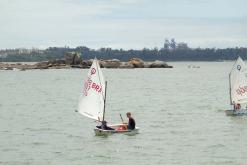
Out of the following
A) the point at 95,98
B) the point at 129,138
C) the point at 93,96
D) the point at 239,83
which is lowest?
the point at 129,138

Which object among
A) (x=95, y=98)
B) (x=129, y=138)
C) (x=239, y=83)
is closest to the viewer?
(x=129, y=138)

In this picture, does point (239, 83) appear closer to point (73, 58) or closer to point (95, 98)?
point (95, 98)

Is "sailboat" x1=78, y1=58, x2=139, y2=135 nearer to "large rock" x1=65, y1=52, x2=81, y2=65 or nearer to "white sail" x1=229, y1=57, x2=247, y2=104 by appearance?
"white sail" x1=229, y1=57, x2=247, y2=104

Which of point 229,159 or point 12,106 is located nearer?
point 229,159

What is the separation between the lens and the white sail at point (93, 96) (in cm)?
3588

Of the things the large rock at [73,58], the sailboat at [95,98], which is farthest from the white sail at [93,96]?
the large rock at [73,58]

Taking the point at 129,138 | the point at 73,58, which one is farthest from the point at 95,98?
the point at 73,58

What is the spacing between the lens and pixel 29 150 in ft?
104

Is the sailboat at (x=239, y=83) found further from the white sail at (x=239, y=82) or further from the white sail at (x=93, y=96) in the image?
the white sail at (x=93, y=96)

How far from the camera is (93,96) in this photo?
36.2m

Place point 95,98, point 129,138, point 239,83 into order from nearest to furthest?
point 129,138, point 95,98, point 239,83

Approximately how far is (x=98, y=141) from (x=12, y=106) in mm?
26363

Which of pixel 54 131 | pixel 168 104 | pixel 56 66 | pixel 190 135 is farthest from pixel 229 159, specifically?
pixel 56 66

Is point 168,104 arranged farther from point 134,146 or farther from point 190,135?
point 134,146
